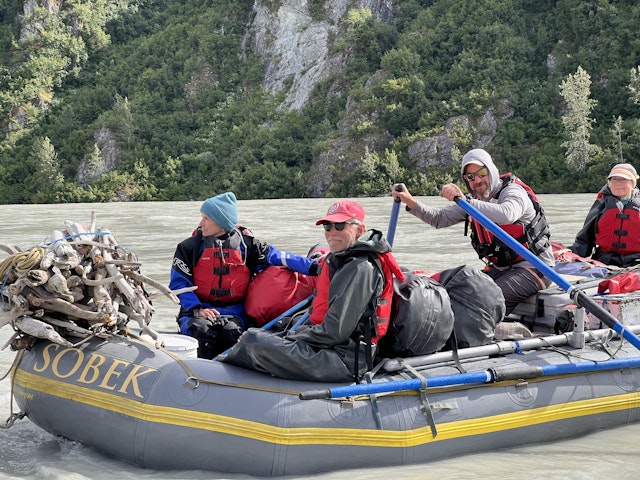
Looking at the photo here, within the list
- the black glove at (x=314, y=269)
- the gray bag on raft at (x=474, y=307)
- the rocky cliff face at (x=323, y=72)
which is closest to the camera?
the gray bag on raft at (x=474, y=307)

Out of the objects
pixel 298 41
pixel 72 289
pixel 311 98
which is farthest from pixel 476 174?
pixel 298 41

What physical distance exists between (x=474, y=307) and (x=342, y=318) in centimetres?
99

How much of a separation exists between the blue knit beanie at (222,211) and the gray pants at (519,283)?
1.81 meters

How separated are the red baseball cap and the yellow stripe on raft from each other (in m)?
Result: 1.03

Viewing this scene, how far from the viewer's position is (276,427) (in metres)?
4.05

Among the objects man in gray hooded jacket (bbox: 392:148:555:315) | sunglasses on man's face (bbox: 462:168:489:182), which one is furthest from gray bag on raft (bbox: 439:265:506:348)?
sunglasses on man's face (bbox: 462:168:489:182)

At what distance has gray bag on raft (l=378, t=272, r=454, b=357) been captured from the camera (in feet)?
14.4

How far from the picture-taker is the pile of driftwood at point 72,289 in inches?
168

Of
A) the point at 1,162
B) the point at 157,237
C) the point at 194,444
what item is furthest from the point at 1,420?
the point at 1,162

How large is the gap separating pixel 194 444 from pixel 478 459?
153 cm

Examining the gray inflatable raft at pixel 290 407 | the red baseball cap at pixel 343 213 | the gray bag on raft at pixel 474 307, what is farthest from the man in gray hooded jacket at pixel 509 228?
the red baseball cap at pixel 343 213

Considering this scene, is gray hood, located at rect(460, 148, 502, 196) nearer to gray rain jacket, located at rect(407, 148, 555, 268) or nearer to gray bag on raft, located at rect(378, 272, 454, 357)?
gray rain jacket, located at rect(407, 148, 555, 268)

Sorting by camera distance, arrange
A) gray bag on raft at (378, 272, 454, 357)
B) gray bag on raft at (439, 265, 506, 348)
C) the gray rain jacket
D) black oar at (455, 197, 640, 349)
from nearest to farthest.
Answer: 1. gray bag on raft at (378, 272, 454, 357)
2. black oar at (455, 197, 640, 349)
3. gray bag on raft at (439, 265, 506, 348)
4. the gray rain jacket

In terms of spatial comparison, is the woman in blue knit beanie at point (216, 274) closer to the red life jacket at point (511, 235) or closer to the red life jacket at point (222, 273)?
the red life jacket at point (222, 273)
